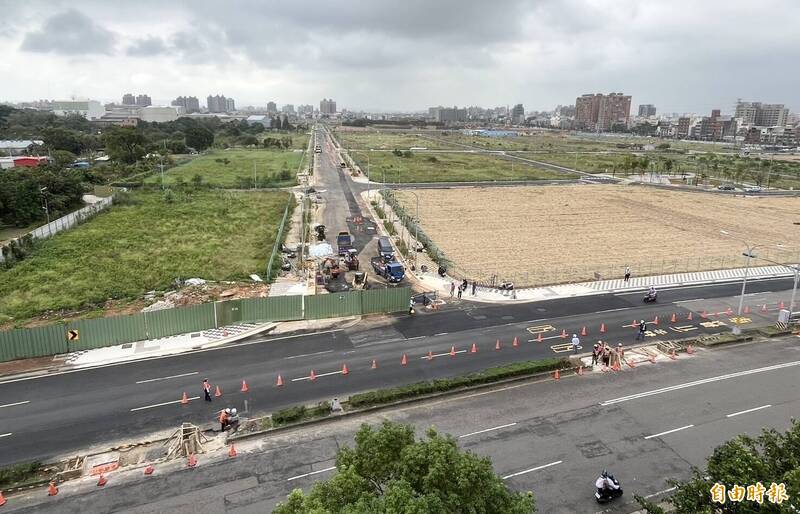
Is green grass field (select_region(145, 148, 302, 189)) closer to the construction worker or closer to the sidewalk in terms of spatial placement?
the sidewalk

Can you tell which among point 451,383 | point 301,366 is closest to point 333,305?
point 301,366

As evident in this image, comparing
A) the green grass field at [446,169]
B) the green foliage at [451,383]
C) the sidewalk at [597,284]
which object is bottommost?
the green foliage at [451,383]

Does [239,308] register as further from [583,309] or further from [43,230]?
[43,230]

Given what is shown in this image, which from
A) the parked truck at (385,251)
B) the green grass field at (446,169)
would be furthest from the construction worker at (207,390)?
the green grass field at (446,169)

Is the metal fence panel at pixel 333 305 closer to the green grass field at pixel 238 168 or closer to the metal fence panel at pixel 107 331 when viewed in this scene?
the metal fence panel at pixel 107 331

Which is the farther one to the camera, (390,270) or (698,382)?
(390,270)

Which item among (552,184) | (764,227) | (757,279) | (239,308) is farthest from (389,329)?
(552,184)

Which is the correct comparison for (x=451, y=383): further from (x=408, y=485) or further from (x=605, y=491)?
(x=408, y=485)
